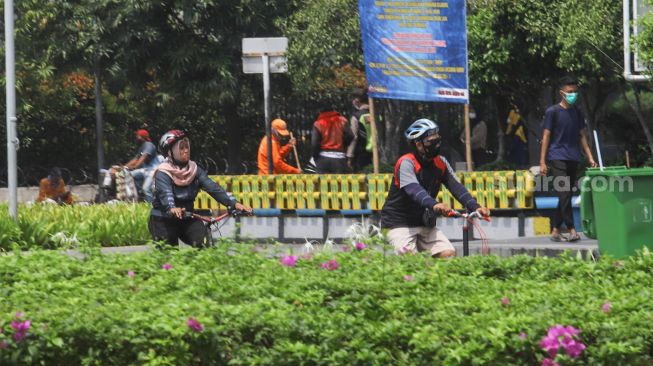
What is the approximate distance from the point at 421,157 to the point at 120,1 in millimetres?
18200

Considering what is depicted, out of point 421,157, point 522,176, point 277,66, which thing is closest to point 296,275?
point 421,157

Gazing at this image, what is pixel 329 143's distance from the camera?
71.9ft

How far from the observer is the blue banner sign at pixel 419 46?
64.8ft

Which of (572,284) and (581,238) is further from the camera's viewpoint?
(581,238)

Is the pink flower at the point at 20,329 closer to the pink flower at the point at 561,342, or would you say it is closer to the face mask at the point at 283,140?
the pink flower at the point at 561,342

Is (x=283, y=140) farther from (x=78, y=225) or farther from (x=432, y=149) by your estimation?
(x=432, y=149)

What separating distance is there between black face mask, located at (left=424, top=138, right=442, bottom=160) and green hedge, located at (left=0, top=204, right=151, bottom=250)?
226 inches

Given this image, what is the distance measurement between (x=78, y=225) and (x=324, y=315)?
1108 cm

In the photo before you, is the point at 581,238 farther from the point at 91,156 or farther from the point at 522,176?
the point at 91,156

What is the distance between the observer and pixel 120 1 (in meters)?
29.2

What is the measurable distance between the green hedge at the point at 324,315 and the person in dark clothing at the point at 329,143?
12.6 metres

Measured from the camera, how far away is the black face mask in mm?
11523

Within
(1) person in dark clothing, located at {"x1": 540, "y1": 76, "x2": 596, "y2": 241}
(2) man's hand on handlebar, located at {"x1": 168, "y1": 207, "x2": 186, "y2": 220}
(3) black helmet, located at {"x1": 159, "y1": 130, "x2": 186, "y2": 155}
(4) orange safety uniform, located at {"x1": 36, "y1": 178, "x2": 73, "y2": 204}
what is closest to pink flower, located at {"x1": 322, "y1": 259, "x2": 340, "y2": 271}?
(2) man's hand on handlebar, located at {"x1": 168, "y1": 207, "x2": 186, "y2": 220}

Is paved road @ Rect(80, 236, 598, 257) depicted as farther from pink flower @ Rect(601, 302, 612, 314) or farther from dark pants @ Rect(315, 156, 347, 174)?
pink flower @ Rect(601, 302, 612, 314)
